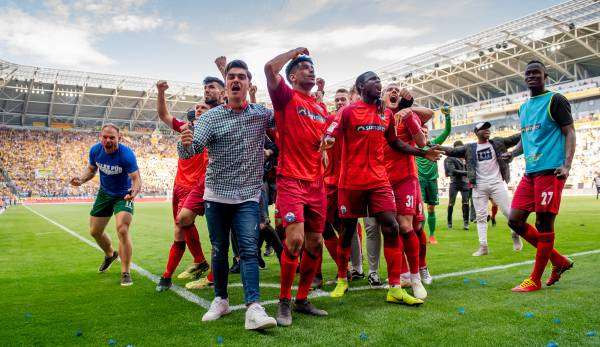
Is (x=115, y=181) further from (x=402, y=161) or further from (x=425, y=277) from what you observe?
(x=425, y=277)

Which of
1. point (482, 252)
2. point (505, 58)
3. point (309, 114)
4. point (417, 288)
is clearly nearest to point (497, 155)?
point (482, 252)

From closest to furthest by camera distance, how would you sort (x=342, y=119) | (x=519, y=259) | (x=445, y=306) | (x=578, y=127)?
(x=445, y=306), (x=342, y=119), (x=519, y=259), (x=578, y=127)

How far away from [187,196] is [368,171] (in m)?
2.33

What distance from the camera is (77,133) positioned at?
5403cm

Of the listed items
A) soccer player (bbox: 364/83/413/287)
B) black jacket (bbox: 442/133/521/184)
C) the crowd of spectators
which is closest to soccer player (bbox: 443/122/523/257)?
black jacket (bbox: 442/133/521/184)

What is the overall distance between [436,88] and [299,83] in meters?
51.2

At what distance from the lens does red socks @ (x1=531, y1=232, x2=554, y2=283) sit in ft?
14.7

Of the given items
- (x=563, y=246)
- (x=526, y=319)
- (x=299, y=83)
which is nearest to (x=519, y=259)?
(x=563, y=246)

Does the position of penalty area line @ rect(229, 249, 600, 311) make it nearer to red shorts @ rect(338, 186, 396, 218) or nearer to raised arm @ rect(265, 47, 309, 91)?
red shorts @ rect(338, 186, 396, 218)

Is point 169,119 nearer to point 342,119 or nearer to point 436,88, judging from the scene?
point 342,119

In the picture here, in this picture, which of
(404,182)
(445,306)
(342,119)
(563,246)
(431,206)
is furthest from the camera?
(431,206)

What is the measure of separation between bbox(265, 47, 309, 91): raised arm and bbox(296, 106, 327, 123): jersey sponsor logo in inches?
12.6

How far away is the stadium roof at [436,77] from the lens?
3603 centimetres

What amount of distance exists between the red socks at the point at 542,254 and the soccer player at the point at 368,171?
4.75 feet
